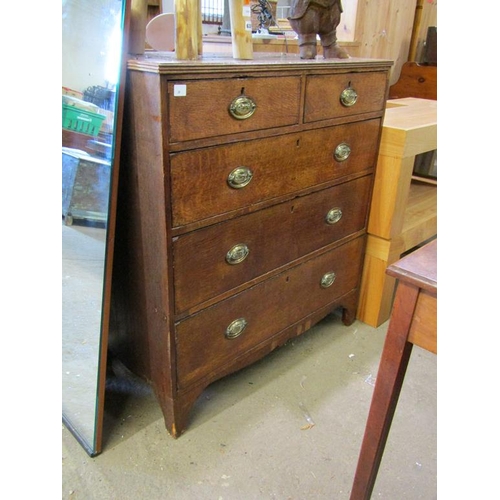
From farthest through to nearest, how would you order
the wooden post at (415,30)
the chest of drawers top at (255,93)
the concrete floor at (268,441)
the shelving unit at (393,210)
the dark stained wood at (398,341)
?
the wooden post at (415,30), the shelving unit at (393,210), the concrete floor at (268,441), the chest of drawers top at (255,93), the dark stained wood at (398,341)

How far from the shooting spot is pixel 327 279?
1.71 meters

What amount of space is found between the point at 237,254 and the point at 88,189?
1.43ft

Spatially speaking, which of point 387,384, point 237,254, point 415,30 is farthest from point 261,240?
point 415,30

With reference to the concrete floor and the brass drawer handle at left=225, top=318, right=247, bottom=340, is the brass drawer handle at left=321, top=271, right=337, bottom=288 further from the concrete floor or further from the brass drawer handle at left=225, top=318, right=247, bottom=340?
the brass drawer handle at left=225, top=318, right=247, bottom=340

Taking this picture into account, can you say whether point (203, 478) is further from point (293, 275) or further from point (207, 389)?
point (293, 275)

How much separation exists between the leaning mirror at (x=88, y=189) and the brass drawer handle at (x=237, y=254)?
32 centimetres

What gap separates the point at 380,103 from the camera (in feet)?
5.18

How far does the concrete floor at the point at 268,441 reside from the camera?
1.22 m

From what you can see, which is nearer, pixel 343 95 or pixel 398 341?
pixel 398 341

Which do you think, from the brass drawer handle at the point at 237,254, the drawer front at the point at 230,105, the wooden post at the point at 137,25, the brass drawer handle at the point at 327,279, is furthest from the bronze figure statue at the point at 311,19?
the brass drawer handle at the point at 327,279

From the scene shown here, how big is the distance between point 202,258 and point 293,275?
0.44 meters

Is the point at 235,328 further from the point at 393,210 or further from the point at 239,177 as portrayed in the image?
the point at 393,210

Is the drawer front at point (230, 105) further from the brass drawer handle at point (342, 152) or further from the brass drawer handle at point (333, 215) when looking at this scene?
the brass drawer handle at point (333, 215)
